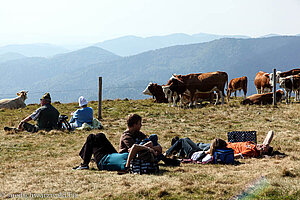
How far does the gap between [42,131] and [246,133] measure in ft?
29.1

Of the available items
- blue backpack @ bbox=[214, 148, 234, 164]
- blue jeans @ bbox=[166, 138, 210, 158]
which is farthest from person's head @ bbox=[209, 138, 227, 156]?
blue jeans @ bbox=[166, 138, 210, 158]

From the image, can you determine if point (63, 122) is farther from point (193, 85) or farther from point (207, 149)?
point (193, 85)

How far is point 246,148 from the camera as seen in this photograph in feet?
36.8

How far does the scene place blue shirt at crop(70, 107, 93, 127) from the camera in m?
17.5

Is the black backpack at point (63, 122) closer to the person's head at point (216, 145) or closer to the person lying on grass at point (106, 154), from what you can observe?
the person lying on grass at point (106, 154)

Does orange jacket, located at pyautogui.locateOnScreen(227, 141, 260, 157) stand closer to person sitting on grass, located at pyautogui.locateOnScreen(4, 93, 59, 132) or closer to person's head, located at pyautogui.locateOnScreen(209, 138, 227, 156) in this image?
person's head, located at pyautogui.locateOnScreen(209, 138, 227, 156)

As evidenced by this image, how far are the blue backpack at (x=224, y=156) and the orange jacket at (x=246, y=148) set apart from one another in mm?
888

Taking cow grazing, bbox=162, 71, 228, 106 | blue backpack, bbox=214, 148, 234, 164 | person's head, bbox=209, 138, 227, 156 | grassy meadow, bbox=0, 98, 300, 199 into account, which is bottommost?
grassy meadow, bbox=0, 98, 300, 199

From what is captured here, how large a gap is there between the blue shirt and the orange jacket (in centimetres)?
781

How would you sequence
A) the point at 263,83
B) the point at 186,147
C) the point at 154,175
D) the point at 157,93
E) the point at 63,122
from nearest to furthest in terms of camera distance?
1. the point at 154,175
2. the point at 186,147
3. the point at 63,122
4. the point at 157,93
5. the point at 263,83

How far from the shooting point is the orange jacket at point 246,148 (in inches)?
436

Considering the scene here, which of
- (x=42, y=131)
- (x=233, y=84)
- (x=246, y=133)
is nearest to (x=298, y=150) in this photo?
(x=246, y=133)

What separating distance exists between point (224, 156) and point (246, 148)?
122cm

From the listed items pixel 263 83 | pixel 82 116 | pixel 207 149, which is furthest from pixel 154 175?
pixel 263 83
